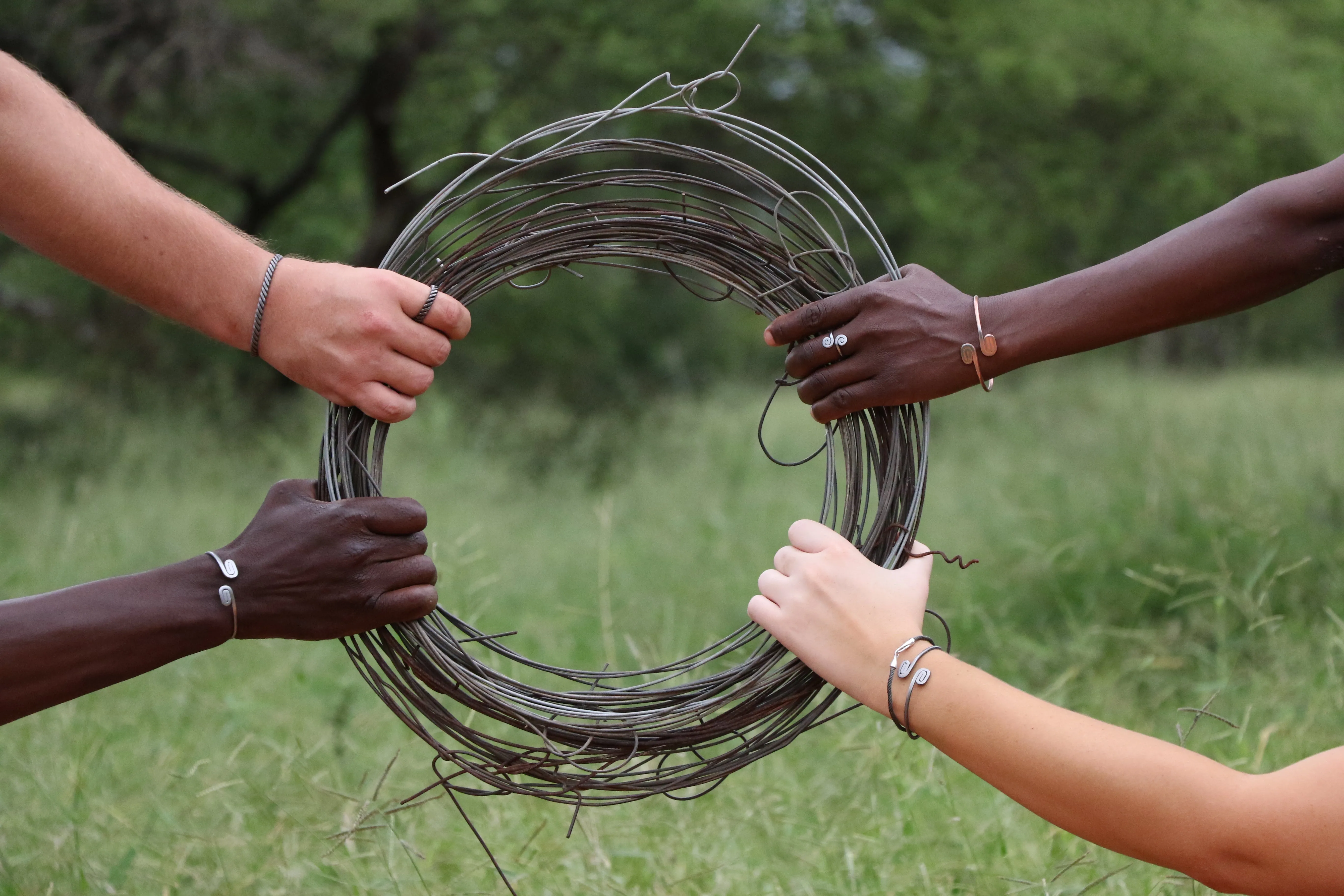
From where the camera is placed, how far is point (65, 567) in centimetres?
461

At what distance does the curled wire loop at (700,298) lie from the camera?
165 centimetres

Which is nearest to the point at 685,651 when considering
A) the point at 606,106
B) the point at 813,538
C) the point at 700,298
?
the point at 700,298

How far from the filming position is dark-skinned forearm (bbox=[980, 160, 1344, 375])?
66.4 inches

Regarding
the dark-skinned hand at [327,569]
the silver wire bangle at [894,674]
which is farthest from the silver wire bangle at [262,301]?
the silver wire bangle at [894,674]

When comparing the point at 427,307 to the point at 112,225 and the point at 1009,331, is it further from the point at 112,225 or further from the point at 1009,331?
the point at 1009,331

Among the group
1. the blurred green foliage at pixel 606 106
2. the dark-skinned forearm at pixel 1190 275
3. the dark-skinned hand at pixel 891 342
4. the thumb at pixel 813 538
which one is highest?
the blurred green foliage at pixel 606 106

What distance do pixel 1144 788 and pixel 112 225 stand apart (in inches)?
64.7

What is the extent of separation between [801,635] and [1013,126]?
355 inches

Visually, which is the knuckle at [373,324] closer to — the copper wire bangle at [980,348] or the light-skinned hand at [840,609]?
the light-skinned hand at [840,609]

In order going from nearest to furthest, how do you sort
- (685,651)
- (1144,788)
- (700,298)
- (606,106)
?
(1144,788)
(700,298)
(685,651)
(606,106)

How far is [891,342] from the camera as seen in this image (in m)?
1.70

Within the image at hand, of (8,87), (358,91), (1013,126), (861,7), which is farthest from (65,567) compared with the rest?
(1013,126)

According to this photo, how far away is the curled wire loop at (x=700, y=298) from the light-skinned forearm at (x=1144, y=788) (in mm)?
330

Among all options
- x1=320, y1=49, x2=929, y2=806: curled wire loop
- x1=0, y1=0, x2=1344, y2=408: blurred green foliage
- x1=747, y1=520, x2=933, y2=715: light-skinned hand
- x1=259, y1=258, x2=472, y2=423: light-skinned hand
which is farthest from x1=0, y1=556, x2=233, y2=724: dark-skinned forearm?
x1=0, y1=0, x2=1344, y2=408: blurred green foliage
